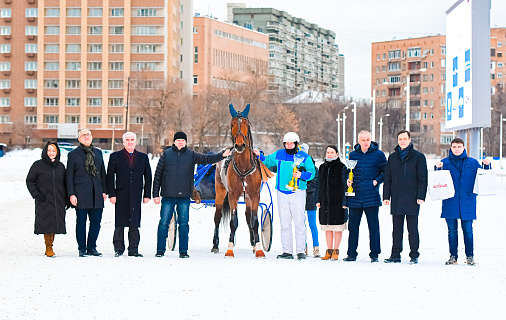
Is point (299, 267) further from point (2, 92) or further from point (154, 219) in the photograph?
point (2, 92)

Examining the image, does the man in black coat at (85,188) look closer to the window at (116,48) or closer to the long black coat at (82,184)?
the long black coat at (82,184)

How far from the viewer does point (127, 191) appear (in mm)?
12609

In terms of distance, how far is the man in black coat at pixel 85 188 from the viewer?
1238cm

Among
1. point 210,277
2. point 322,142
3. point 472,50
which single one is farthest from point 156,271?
point 322,142

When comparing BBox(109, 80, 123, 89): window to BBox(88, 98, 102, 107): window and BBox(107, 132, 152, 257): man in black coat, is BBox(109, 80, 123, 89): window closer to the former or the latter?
BBox(88, 98, 102, 107): window

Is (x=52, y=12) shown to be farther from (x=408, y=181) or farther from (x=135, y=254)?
(x=408, y=181)

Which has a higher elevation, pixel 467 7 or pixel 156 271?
pixel 467 7

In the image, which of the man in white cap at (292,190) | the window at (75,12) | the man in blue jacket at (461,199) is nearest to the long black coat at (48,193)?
the man in white cap at (292,190)

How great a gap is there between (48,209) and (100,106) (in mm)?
111601

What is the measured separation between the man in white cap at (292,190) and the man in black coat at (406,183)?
4.02 feet

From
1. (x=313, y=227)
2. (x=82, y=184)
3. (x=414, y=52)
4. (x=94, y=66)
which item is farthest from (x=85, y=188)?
(x=414, y=52)

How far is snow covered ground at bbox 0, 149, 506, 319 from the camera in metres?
7.94

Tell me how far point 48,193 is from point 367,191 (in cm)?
471

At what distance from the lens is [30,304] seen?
829 cm
